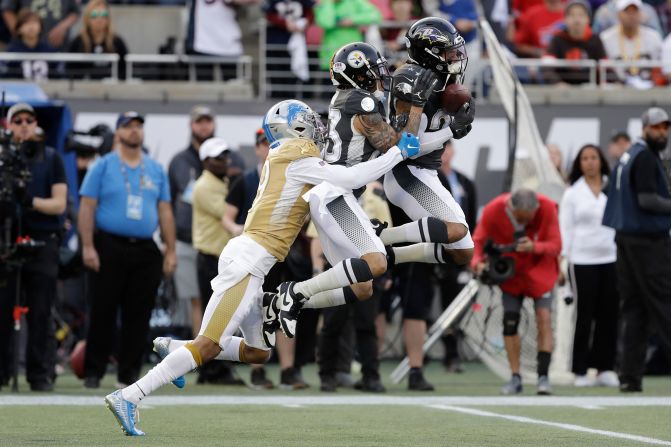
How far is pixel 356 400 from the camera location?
11844 mm

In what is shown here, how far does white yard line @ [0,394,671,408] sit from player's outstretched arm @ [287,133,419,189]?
2607 mm

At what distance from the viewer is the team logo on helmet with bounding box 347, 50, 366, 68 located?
9391 mm

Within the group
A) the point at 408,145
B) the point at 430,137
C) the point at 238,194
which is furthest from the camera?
the point at 238,194

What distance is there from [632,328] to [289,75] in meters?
6.26

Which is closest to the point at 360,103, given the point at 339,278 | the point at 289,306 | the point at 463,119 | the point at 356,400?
the point at 463,119

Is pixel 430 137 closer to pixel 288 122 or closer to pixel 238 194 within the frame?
pixel 288 122

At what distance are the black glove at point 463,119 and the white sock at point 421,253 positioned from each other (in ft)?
2.37

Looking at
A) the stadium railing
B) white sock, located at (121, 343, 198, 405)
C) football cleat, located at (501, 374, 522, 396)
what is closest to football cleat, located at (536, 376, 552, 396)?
football cleat, located at (501, 374, 522, 396)

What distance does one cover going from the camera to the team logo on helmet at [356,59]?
9391 mm

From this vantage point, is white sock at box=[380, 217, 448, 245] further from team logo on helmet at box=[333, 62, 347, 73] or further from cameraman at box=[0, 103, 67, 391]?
cameraman at box=[0, 103, 67, 391]

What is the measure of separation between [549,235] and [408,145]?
392 cm

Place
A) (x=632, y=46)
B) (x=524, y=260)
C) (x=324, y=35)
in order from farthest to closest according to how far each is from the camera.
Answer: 1. (x=632, y=46)
2. (x=324, y=35)
3. (x=524, y=260)

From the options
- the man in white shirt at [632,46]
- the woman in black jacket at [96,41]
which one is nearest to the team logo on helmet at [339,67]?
the woman in black jacket at [96,41]

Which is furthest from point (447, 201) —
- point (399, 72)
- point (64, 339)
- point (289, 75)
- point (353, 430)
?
point (289, 75)
